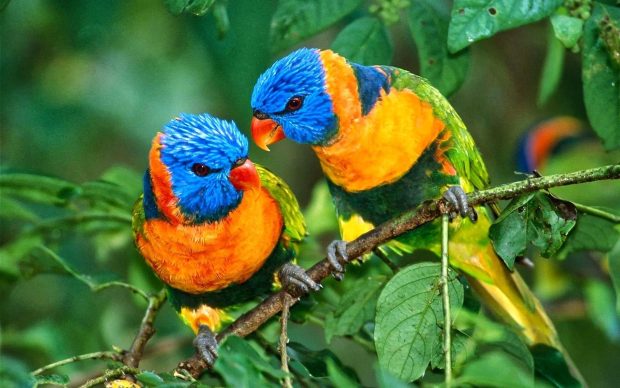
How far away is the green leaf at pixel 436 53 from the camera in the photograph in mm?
2389

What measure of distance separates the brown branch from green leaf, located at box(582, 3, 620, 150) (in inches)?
19.8

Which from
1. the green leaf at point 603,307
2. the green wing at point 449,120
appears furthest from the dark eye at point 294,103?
the green leaf at point 603,307

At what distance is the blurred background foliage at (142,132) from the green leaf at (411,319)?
0.97m

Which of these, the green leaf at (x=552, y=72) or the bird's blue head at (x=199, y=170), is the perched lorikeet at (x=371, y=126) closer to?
the bird's blue head at (x=199, y=170)

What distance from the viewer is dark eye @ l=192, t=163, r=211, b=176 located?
2470 mm

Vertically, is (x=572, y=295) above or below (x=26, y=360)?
below

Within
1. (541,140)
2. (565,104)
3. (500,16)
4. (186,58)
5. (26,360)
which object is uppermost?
(500,16)

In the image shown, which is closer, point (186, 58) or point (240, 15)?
point (240, 15)

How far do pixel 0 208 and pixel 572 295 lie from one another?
112 inches

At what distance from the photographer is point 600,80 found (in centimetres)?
215

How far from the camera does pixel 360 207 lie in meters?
2.63

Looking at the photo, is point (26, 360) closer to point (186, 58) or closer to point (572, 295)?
point (186, 58)

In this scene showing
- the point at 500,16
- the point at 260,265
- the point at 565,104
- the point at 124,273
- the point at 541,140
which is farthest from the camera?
the point at 541,140

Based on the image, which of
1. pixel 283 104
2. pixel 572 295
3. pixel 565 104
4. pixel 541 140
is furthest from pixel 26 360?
pixel 541 140
